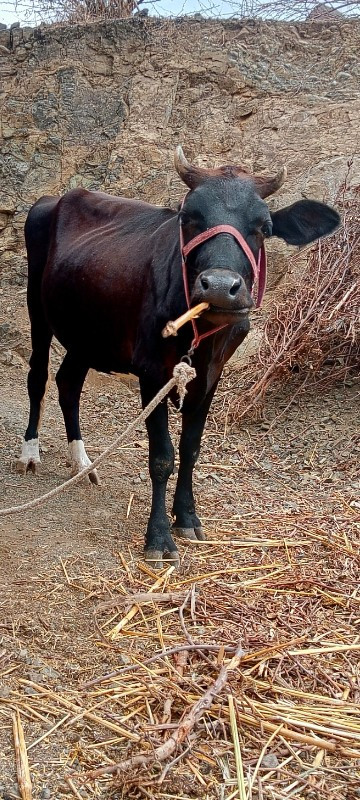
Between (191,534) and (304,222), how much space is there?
1.91 metres

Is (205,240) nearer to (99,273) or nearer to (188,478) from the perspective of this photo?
(99,273)

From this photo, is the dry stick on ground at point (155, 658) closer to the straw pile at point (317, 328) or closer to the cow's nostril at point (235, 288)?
the cow's nostril at point (235, 288)

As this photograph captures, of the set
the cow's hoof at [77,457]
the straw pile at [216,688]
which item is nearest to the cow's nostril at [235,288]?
the straw pile at [216,688]

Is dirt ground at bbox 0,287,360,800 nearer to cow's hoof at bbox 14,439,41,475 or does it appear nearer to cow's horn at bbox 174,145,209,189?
cow's hoof at bbox 14,439,41,475

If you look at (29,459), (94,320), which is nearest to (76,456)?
(29,459)

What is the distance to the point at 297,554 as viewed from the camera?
4824 mm

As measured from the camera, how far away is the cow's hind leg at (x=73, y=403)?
20.2 ft

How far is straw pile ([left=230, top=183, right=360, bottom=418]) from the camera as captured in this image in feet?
23.5

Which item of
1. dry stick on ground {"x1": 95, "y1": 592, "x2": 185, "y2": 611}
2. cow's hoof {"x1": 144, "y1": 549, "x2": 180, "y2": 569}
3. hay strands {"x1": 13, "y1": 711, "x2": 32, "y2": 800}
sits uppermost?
hay strands {"x1": 13, "y1": 711, "x2": 32, "y2": 800}

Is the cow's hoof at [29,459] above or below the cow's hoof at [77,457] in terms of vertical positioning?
below

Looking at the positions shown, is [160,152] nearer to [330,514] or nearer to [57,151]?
[57,151]

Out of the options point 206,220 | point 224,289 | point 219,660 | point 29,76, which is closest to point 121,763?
point 219,660

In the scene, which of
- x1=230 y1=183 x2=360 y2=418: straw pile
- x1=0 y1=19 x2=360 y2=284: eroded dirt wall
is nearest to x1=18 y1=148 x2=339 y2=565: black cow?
x1=230 y1=183 x2=360 y2=418: straw pile

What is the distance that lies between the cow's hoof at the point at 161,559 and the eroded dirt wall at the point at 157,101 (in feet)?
19.0
